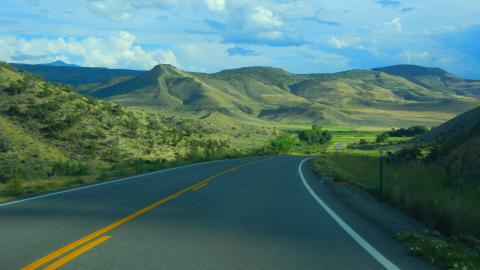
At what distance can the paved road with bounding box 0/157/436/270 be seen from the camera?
24.3 feet

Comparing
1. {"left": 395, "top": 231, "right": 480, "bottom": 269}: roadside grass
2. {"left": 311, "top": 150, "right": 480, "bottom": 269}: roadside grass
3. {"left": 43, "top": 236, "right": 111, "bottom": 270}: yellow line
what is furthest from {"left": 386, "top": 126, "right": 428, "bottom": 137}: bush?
{"left": 43, "top": 236, "right": 111, "bottom": 270}: yellow line

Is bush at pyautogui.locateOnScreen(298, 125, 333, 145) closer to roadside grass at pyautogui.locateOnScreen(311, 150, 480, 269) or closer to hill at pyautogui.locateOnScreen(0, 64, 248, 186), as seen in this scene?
hill at pyautogui.locateOnScreen(0, 64, 248, 186)

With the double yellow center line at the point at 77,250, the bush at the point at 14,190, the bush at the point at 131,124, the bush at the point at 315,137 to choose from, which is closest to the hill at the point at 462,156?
the double yellow center line at the point at 77,250

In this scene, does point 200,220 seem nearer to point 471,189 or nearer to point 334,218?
point 334,218

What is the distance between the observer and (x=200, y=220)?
1093cm

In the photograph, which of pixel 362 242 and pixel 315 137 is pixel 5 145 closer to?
pixel 362 242

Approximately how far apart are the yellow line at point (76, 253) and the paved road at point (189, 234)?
0.04ft

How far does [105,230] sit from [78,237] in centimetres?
70

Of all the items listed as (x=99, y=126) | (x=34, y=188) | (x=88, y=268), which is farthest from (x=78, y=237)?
(x=99, y=126)

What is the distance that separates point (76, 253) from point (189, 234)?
211cm

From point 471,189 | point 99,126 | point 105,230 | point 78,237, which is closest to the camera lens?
point 78,237

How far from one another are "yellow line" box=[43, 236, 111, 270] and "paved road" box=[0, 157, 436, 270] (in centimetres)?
1

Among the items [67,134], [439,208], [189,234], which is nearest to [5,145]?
[67,134]

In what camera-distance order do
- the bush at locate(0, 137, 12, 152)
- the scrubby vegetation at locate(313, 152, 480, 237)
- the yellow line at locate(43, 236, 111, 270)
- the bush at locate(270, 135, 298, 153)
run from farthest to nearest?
the bush at locate(270, 135, 298, 153) → the bush at locate(0, 137, 12, 152) → the scrubby vegetation at locate(313, 152, 480, 237) → the yellow line at locate(43, 236, 111, 270)
